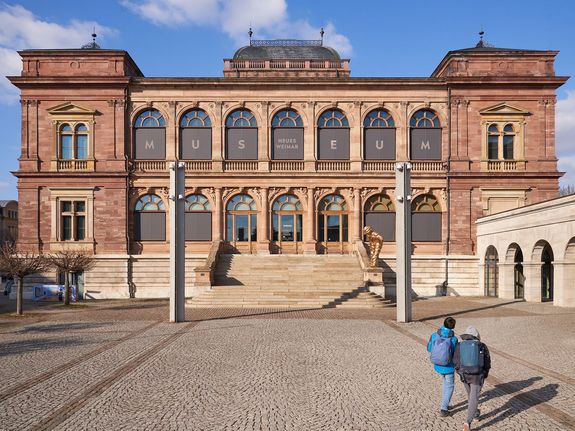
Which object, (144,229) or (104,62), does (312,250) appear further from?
(104,62)

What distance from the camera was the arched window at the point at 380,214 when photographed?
35.4 m

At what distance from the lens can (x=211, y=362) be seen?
13.0 m

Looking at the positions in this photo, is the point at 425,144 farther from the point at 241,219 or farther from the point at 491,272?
the point at 241,219

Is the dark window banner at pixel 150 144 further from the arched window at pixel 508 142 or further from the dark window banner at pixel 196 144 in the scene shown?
the arched window at pixel 508 142

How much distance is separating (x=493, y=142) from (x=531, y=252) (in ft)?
34.7

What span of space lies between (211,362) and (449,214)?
83.9 ft

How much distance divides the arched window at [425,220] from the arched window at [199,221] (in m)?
13.9

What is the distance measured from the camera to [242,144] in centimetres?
3553

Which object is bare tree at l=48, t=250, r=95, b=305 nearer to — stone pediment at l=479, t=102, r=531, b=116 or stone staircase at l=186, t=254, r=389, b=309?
stone staircase at l=186, t=254, r=389, b=309

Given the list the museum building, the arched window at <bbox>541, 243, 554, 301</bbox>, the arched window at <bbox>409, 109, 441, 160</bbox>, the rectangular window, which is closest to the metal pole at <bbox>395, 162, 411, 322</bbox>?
the arched window at <bbox>541, 243, 554, 301</bbox>

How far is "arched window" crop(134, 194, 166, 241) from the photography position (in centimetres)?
3500

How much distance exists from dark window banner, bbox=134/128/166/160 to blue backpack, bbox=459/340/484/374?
30.3 meters

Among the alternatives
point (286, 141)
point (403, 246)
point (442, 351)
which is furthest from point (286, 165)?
point (442, 351)

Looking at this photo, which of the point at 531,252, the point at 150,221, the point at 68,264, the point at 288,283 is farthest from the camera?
the point at 150,221
